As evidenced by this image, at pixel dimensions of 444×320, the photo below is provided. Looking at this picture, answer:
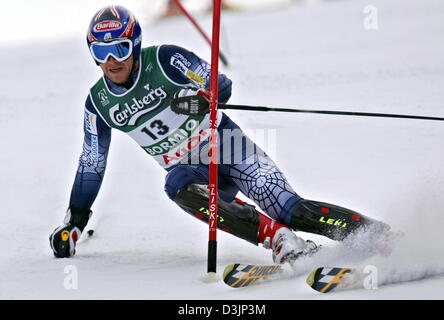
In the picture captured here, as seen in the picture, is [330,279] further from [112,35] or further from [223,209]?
[112,35]

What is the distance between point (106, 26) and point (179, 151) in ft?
2.30

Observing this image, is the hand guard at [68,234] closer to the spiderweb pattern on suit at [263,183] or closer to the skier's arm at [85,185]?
the skier's arm at [85,185]

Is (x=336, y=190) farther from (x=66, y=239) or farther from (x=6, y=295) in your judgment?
(x=6, y=295)

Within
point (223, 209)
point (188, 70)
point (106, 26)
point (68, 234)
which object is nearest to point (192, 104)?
point (188, 70)

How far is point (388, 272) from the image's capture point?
304cm

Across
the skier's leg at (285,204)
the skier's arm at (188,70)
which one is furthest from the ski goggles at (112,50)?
the skier's leg at (285,204)

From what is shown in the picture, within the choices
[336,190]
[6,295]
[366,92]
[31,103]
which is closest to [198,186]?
[6,295]

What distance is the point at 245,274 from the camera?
10.3 ft

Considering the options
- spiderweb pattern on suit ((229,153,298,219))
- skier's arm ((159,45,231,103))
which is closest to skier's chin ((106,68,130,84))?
skier's arm ((159,45,231,103))

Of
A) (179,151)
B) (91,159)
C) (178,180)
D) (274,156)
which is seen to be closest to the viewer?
(178,180)

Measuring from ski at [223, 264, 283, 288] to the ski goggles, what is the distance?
45.7 inches

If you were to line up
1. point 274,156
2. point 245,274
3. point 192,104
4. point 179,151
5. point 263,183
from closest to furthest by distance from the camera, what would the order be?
point 245,274, point 192,104, point 263,183, point 179,151, point 274,156

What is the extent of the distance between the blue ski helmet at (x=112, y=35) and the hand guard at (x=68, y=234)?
0.85 meters

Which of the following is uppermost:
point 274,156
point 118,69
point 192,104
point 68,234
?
point 118,69
